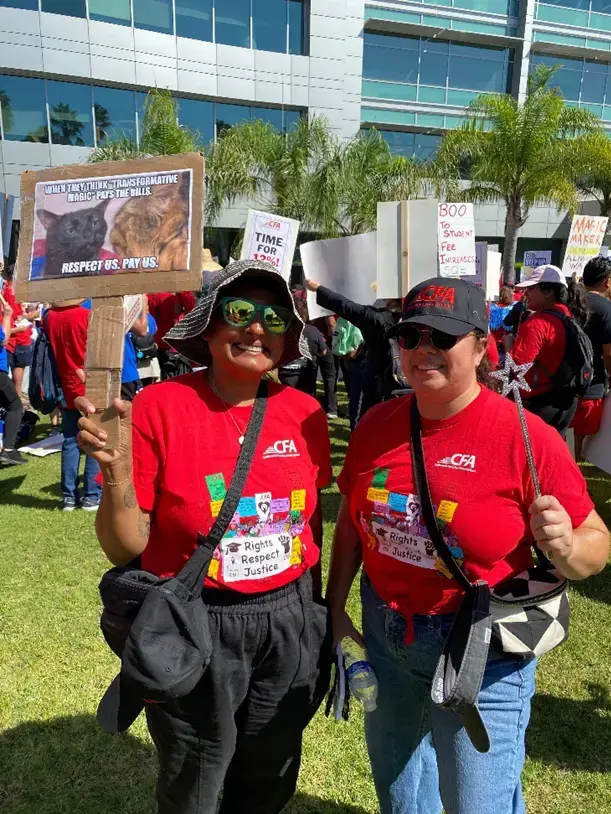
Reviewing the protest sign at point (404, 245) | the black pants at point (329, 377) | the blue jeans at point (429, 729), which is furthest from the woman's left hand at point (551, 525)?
the black pants at point (329, 377)

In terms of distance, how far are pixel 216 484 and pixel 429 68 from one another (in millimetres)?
30748

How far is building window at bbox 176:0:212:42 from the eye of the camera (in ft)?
73.0

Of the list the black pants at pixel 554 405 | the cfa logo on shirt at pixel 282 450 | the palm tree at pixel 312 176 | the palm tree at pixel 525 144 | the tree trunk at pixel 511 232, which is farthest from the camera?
the tree trunk at pixel 511 232

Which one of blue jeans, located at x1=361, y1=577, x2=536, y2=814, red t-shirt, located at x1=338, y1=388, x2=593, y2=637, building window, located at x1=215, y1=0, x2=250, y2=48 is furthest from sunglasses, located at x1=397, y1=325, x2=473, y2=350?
building window, located at x1=215, y1=0, x2=250, y2=48

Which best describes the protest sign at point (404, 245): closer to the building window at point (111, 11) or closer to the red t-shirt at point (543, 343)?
the red t-shirt at point (543, 343)

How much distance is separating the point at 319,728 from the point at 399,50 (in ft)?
99.1

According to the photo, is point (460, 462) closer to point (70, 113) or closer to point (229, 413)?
point (229, 413)

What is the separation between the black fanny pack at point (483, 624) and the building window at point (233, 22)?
26.5 metres

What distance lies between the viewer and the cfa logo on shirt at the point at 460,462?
1.65m

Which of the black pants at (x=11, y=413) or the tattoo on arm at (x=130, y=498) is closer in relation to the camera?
the tattoo on arm at (x=130, y=498)

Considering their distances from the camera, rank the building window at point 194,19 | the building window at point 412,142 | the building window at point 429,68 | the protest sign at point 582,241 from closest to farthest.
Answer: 1. the protest sign at point 582,241
2. the building window at point 194,19
3. the building window at point 429,68
4. the building window at point 412,142

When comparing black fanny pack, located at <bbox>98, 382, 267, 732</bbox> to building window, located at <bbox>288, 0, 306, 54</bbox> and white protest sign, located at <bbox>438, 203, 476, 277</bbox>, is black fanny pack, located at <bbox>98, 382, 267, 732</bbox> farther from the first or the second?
building window, located at <bbox>288, 0, 306, 54</bbox>

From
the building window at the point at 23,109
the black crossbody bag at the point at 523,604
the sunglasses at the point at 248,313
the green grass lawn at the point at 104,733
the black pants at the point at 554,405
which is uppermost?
the building window at the point at 23,109

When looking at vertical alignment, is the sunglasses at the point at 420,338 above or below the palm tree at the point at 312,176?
below
